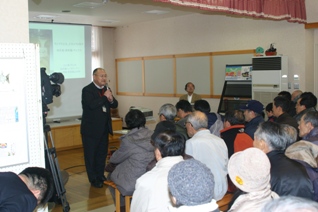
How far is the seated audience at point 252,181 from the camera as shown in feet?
6.47

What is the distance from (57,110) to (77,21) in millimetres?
2470

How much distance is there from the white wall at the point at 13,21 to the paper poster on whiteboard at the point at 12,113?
0.20 metres

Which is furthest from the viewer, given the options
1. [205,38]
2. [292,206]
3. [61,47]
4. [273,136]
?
[205,38]

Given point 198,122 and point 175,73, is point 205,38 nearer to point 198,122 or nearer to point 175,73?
point 175,73

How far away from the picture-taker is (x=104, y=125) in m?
5.65

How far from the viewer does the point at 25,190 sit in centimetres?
209

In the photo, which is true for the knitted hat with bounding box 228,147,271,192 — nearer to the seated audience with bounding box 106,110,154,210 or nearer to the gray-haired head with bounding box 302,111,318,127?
the seated audience with bounding box 106,110,154,210

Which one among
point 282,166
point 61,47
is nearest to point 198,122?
point 282,166

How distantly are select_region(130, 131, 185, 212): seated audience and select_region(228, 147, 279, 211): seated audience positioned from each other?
2.16 feet

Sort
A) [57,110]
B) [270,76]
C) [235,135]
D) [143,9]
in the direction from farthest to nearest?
[57,110] < [143,9] < [270,76] < [235,135]

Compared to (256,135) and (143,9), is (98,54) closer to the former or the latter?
(143,9)

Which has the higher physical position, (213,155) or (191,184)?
(191,184)

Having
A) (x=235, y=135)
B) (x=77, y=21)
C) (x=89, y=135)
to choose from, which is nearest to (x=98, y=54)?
(x=77, y=21)

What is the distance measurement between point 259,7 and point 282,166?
13.6ft
